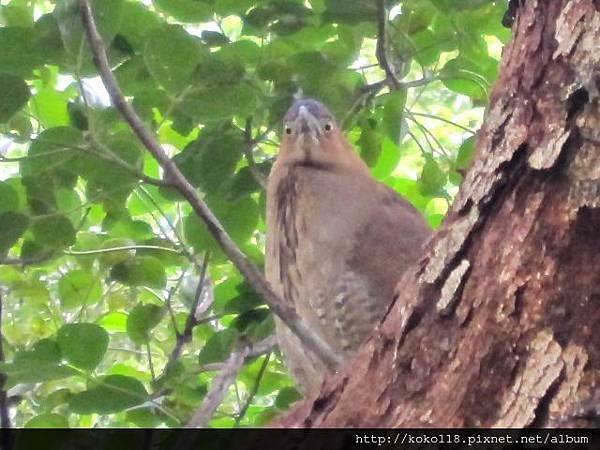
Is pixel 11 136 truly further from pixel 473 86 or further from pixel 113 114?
pixel 473 86

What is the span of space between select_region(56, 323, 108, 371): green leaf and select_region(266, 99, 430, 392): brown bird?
0.55 m

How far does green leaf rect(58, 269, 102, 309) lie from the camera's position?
2.81 meters

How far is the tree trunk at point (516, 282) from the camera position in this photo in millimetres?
1421

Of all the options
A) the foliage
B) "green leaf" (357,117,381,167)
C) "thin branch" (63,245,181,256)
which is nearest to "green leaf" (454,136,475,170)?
the foliage

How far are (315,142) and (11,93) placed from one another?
1091mm

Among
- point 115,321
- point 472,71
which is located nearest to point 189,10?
point 472,71

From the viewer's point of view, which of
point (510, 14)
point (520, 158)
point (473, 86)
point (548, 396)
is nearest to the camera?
point (548, 396)

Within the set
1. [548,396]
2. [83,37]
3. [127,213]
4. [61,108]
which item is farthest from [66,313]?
[548,396]

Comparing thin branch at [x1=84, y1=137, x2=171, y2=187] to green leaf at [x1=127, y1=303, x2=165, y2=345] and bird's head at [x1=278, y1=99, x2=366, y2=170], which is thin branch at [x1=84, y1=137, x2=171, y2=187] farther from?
bird's head at [x1=278, y1=99, x2=366, y2=170]

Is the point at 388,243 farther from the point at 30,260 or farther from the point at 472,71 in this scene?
the point at 30,260

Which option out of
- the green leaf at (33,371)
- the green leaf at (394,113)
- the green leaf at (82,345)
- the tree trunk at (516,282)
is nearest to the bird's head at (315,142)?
the green leaf at (394,113)

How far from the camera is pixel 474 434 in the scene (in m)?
1.42

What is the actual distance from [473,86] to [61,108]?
1.00 m

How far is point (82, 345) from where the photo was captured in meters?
2.21
